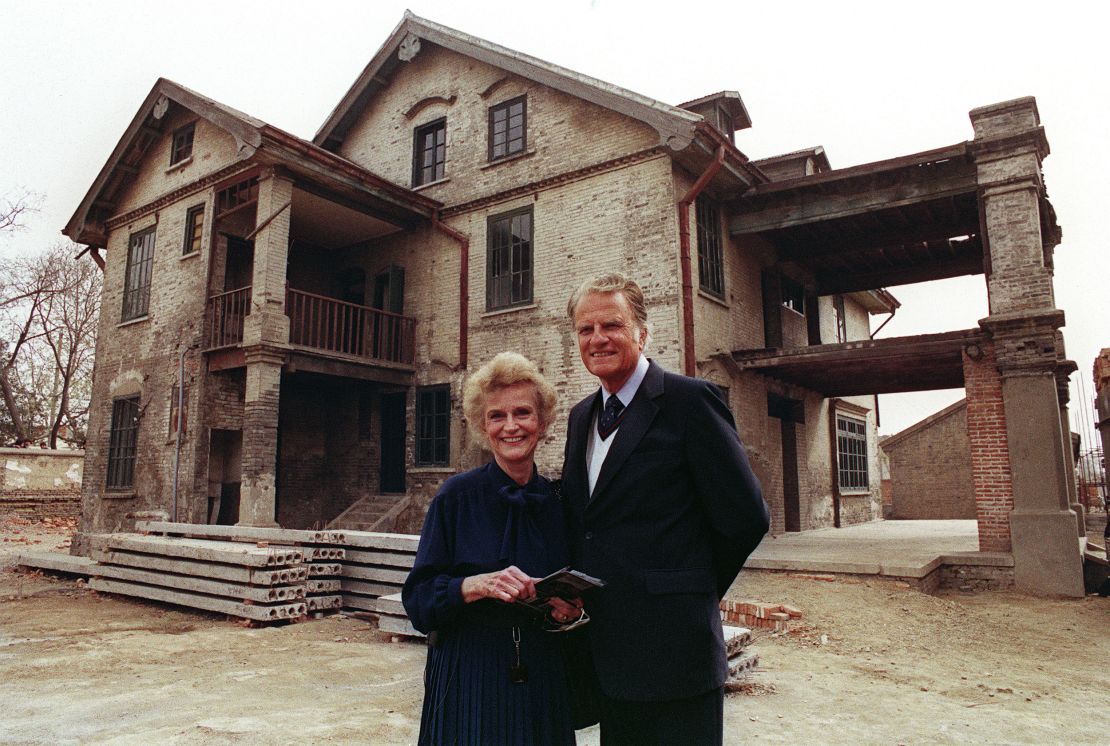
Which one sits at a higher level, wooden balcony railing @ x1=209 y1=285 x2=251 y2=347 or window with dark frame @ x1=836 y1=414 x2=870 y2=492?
wooden balcony railing @ x1=209 y1=285 x2=251 y2=347

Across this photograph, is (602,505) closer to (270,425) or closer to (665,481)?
(665,481)

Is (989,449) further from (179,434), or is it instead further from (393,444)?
(179,434)

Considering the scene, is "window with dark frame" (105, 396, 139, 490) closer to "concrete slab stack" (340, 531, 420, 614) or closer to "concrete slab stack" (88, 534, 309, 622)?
"concrete slab stack" (88, 534, 309, 622)

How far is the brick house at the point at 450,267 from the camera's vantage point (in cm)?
1120

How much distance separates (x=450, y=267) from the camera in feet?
45.2

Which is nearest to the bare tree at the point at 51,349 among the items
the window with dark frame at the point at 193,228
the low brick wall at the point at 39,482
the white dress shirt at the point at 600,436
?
the low brick wall at the point at 39,482

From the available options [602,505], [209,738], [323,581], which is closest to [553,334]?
[323,581]

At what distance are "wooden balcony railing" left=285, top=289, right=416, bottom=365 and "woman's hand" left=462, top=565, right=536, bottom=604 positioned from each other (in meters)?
11.0

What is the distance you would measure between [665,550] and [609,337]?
2.13 feet

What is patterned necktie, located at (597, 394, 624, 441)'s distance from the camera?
2.14 meters

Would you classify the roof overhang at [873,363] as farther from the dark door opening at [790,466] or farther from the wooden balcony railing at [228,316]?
the wooden balcony railing at [228,316]

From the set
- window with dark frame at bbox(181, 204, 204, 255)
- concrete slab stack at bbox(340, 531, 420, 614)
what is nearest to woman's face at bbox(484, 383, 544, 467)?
concrete slab stack at bbox(340, 531, 420, 614)

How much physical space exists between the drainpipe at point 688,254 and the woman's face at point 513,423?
8747 millimetres

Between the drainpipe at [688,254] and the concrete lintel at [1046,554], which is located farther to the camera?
the drainpipe at [688,254]
